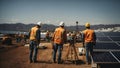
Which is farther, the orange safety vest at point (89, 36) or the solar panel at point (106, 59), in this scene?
the orange safety vest at point (89, 36)

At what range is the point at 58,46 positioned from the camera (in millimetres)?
8281

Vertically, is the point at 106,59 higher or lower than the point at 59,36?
lower

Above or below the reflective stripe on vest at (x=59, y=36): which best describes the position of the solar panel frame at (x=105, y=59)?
below

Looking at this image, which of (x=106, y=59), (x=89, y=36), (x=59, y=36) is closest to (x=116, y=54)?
(x=106, y=59)

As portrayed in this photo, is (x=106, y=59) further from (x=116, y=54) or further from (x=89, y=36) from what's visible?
(x=89, y=36)

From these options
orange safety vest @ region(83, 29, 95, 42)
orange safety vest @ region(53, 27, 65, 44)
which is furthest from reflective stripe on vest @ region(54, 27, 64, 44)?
orange safety vest @ region(83, 29, 95, 42)

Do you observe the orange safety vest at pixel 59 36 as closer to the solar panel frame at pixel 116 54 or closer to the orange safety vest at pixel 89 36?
the orange safety vest at pixel 89 36

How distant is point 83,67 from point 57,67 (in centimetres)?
108

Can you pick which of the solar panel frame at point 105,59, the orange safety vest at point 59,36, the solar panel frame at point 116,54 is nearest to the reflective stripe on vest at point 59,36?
the orange safety vest at point 59,36

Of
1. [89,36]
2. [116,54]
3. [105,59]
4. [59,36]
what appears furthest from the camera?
[59,36]

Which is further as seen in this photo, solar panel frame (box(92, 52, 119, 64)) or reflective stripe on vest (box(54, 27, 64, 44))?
reflective stripe on vest (box(54, 27, 64, 44))

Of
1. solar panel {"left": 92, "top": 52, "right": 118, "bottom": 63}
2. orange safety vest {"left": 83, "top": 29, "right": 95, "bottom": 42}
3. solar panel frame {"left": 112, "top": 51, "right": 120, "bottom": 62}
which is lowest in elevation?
solar panel {"left": 92, "top": 52, "right": 118, "bottom": 63}

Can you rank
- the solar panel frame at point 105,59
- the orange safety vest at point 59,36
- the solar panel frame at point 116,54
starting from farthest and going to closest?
the orange safety vest at point 59,36, the solar panel frame at point 116,54, the solar panel frame at point 105,59

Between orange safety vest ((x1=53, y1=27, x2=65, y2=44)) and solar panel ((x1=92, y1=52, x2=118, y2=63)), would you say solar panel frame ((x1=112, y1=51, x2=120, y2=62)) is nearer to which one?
solar panel ((x1=92, y1=52, x2=118, y2=63))
